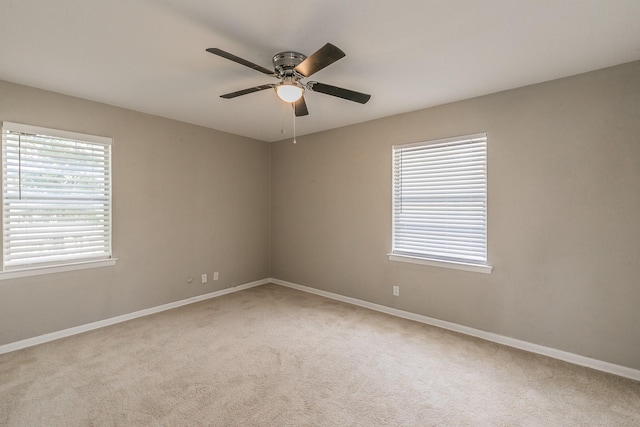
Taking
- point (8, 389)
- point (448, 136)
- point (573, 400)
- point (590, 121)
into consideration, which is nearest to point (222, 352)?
point (8, 389)

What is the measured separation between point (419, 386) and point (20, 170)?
159 inches

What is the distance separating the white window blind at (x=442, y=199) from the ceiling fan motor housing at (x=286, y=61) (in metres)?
1.89

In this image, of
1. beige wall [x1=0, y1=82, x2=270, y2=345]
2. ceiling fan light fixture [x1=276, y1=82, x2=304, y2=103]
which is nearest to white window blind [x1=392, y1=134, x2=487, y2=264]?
ceiling fan light fixture [x1=276, y1=82, x2=304, y2=103]

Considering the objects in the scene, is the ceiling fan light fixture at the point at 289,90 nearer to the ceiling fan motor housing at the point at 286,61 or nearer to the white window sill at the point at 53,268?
the ceiling fan motor housing at the point at 286,61

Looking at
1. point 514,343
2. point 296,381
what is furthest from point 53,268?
point 514,343

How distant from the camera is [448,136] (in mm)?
3270

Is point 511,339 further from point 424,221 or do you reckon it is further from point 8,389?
point 8,389

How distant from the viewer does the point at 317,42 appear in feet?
6.71

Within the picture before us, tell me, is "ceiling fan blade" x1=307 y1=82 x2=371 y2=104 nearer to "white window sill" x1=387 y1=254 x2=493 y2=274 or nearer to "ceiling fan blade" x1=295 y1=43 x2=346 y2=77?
"ceiling fan blade" x1=295 y1=43 x2=346 y2=77

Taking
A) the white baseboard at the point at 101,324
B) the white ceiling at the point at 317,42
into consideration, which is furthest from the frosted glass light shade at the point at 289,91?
the white baseboard at the point at 101,324

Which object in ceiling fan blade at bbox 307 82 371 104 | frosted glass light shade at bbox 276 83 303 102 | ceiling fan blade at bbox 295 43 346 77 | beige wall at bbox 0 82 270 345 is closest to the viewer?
ceiling fan blade at bbox 295 43 346 77

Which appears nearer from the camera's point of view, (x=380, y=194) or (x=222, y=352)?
(x=222, y=352)

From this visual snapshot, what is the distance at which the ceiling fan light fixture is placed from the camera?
2115 mm

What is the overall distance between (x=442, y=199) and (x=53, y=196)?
4.12 meters
